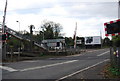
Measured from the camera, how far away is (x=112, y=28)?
23.0 ft

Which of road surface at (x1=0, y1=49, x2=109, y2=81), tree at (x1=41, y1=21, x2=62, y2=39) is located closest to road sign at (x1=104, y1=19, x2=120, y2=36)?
road surface at (x1=0, y1=49, x2=109, y2=81)

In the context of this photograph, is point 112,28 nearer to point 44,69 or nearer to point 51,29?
point 44,69

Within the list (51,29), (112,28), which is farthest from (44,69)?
(51,29)

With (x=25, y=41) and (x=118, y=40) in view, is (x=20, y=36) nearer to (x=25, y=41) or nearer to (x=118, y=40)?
(x=25, y=41)

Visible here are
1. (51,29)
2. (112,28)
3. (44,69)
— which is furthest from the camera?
(51,29)

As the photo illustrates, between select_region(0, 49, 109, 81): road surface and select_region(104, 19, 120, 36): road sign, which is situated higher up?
select_region(104, 19, 120, 36): road sign

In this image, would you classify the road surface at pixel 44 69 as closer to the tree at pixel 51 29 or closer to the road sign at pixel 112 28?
the road sign at pixel 112 28

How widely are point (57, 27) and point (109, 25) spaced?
104 m

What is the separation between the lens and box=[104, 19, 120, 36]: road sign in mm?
6820

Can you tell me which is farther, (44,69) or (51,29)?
(51,29)

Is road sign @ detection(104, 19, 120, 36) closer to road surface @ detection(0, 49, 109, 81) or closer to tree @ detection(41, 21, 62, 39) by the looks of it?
road surface @ detection(0, 49, 109, 81)

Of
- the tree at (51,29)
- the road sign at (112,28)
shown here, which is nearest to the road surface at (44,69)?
the road sign at (112,28)

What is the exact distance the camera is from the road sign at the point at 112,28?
682cm

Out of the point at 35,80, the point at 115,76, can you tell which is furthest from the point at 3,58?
the point at 115,76
